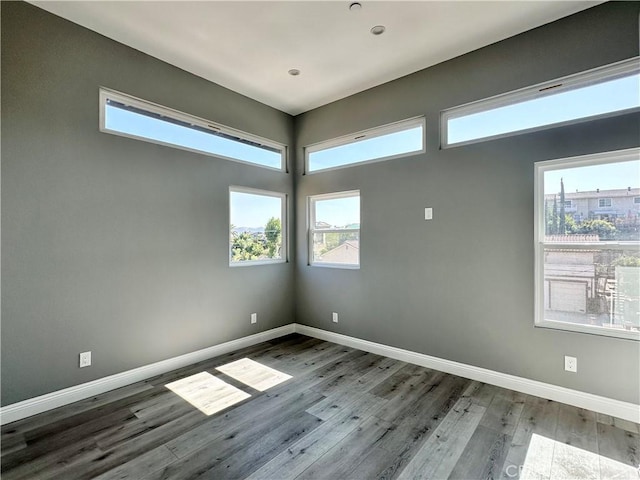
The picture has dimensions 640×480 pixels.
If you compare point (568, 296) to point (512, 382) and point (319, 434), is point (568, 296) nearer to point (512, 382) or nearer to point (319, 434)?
point (512, 382)

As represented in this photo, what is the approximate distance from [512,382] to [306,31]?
364 cm

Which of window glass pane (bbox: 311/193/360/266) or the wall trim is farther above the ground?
window glass pane (bbox: 311/193/360/266)

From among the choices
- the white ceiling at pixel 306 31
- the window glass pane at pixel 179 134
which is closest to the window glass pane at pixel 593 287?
the white ceiling at pixel 306 31

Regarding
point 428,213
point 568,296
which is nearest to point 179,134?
point 428,213

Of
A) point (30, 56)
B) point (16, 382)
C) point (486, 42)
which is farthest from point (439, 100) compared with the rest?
point (16, 382)

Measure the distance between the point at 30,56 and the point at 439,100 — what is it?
3.61 metres

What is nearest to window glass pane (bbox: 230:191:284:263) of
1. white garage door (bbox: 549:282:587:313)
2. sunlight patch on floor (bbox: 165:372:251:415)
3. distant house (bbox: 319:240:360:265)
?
distant house (bbox: 319:240:360:265)

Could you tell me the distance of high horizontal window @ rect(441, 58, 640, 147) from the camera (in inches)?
95.1

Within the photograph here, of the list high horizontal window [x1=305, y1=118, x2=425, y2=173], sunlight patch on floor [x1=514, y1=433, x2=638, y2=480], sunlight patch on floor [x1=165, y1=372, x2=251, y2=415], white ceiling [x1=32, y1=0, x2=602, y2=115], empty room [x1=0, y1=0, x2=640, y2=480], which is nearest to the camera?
sunlight patch on floor [x1=514, y1=433, x2=638, y2=480]

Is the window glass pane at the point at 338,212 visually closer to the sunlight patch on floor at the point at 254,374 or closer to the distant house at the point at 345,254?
the distant house at the point at 345,254

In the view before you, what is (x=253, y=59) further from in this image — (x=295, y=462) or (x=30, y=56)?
(x=295, y=462)

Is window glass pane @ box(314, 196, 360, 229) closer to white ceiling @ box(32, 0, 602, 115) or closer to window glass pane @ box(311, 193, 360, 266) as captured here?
window glass pane @ box(311, 193, 360, 266)

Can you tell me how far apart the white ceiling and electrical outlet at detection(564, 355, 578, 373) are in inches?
111

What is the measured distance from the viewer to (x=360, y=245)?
3.90 m
